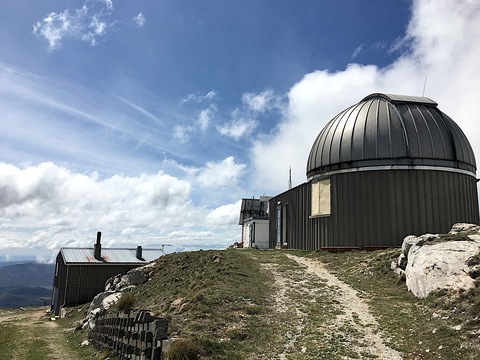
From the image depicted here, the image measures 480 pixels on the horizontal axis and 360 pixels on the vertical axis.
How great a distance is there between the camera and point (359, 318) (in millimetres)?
13000

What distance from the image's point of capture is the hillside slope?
1062 cm

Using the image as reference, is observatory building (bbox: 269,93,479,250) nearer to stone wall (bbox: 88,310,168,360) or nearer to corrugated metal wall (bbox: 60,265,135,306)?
stone wall (bbox: 88,310,168,360)

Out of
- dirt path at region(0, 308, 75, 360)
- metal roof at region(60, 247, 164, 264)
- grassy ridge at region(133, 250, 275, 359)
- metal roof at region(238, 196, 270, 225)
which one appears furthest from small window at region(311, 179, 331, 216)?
metal roof at region(60, 247, 164, 264)

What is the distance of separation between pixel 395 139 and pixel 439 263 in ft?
41.1

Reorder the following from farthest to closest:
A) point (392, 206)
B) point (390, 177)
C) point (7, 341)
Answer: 1. point (390, 177)
2. point (392, 206)
3. point (7, 341)

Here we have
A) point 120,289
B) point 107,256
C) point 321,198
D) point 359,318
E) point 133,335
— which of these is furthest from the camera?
point 107,256

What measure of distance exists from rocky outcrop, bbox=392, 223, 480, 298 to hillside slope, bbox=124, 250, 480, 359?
61cm

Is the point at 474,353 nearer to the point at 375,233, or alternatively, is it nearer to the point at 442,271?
the point at 442,271

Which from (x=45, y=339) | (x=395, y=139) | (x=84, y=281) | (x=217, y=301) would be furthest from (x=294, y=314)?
(x=84, y=281)

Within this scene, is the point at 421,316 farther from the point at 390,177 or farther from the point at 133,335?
the point at 390,177

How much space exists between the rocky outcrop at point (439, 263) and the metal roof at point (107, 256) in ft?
108

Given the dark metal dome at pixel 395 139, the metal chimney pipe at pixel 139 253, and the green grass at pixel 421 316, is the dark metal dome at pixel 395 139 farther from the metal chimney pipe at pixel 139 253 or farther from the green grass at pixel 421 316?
the metal chimney pipe at pixel 139 253

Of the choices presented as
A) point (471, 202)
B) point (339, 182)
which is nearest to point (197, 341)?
point (339, 182)

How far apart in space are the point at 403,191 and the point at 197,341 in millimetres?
18534
